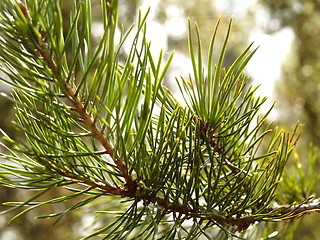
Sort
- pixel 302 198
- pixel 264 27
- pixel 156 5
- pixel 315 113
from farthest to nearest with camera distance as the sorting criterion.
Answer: pixel 156 5 < pixel 264 27 < pixel 315 113 < pixel 302 198

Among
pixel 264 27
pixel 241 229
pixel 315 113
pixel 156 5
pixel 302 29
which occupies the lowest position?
pixel 241 229

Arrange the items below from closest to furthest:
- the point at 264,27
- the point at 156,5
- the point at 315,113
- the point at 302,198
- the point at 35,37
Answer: the point at 35,37
the point at 302,198
the point at 315,113
the point at 264,27
the point at 156,5

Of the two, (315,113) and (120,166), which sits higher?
(315,113)

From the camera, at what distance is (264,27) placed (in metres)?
1.85

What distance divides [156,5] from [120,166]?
1.85m

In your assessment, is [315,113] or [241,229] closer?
[241,229]

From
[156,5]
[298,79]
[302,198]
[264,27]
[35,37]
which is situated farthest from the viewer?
[156,5]

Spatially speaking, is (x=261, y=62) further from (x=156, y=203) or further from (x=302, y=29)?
(x=156, y=203)

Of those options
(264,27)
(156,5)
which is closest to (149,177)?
(264,27)

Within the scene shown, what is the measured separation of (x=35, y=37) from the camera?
0.22 m

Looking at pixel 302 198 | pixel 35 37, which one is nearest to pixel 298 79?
pixel 302 198

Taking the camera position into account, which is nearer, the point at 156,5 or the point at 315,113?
the point at 315,113

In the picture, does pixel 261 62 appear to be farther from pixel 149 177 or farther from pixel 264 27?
pixel 149 177

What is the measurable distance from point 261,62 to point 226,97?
174 centimetres
